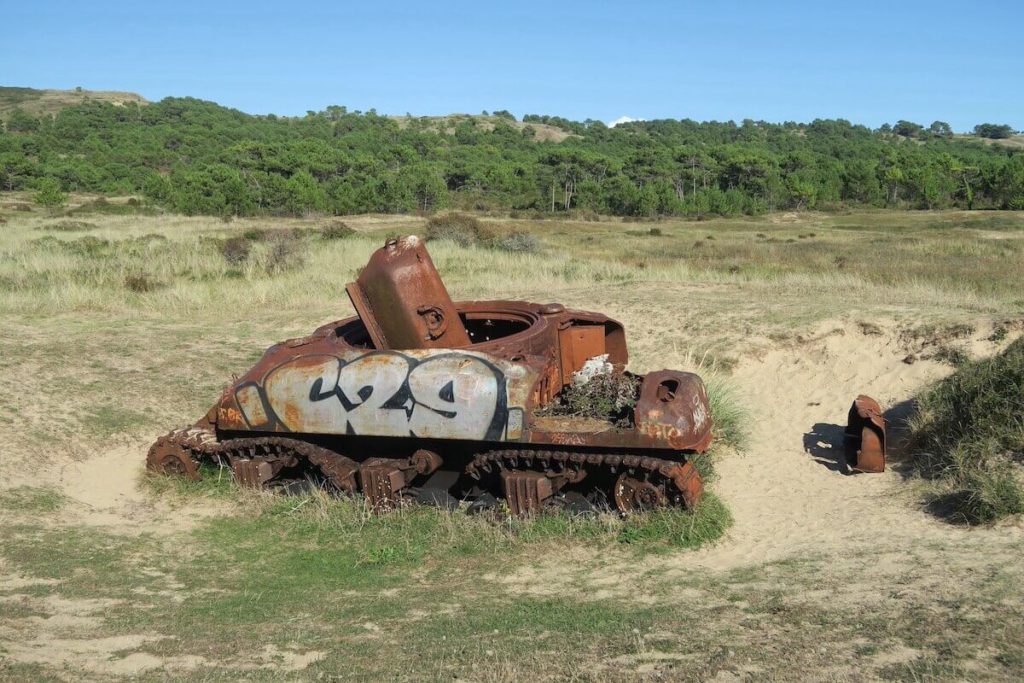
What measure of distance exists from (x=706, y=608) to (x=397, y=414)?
3634 mm

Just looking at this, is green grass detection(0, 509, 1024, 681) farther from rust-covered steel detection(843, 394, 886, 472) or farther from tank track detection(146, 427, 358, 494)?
rust-covered steel detection(843, 394, 886, 472)

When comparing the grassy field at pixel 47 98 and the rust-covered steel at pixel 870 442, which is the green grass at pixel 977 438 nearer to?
the rust-covered steel at pixel 870 442

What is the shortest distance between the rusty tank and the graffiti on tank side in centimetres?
1

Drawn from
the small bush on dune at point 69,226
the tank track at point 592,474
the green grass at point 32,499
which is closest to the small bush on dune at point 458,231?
the small bush on dune at point 69,226

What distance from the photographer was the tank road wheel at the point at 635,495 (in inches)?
341

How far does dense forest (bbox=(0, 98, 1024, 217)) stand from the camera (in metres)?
61.8

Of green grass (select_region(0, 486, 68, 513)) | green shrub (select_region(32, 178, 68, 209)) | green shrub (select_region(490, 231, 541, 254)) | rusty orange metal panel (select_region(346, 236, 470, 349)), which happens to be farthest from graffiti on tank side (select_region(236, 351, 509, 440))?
green shrub (select_region(32, 178, 68, 209))

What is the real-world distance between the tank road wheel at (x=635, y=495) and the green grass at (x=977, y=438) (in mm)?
2804

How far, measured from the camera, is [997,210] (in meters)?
70.6

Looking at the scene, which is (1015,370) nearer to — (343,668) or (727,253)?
(343,668)

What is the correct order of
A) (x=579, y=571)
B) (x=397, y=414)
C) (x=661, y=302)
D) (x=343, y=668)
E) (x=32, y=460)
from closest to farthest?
(x=343, y=668), (x=579, y=571), (x=397, y=414), (x=32, y=460), (x=661, y=302)

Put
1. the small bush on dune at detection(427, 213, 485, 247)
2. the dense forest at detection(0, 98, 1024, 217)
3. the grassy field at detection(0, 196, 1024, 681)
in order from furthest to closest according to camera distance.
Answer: the dense forest at detection(0, 98, 1024, 217) → the small bush on dune at detection(427, 213, 485, 247) → the grassy field at detection(0, 196, 1024, 681)

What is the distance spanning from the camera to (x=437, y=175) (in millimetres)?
76625

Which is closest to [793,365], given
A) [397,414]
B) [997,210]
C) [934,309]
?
[934,309]
